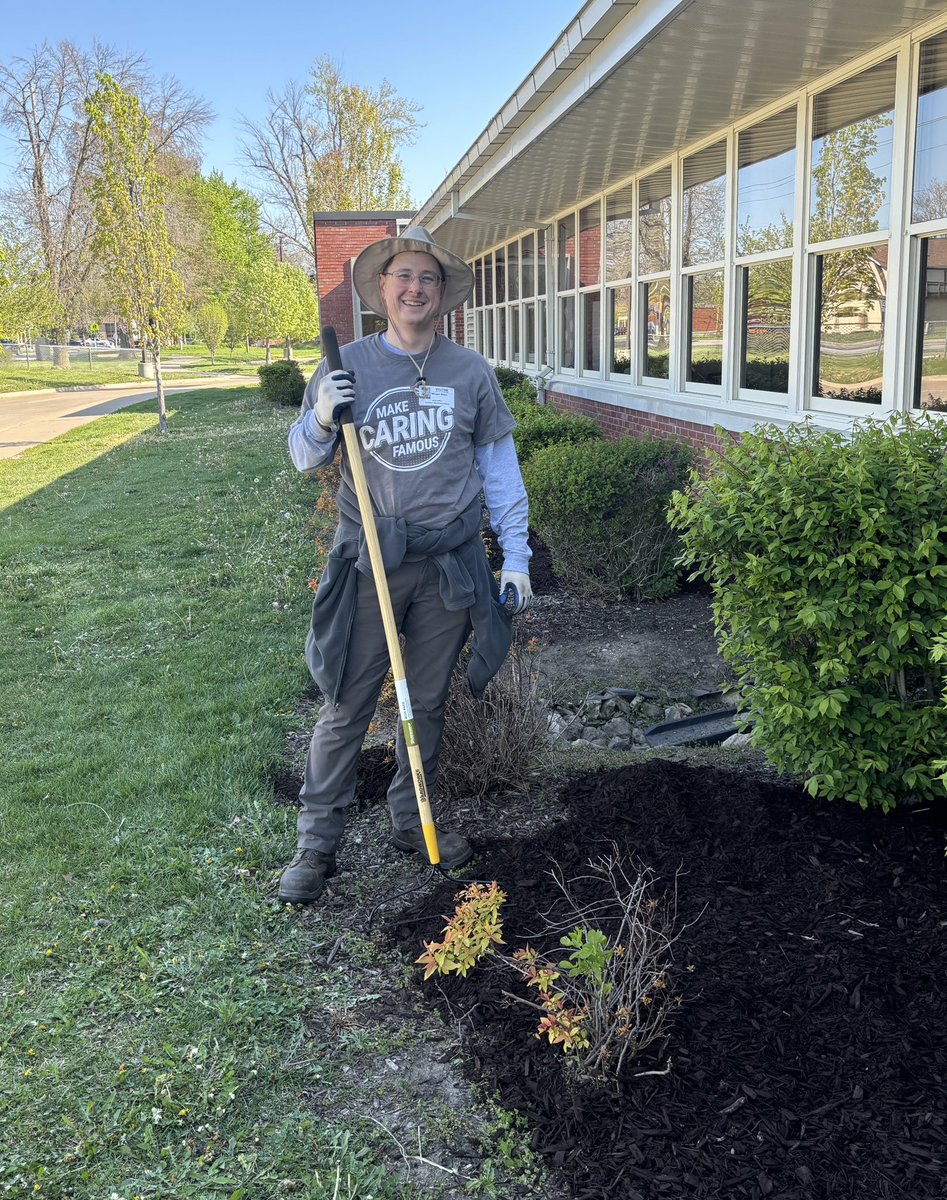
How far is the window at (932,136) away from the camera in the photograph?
4.86 metres

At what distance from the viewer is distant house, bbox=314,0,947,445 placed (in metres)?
5.05

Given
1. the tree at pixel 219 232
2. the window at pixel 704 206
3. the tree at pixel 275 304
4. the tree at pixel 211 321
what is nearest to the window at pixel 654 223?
the window at pixel 704 206

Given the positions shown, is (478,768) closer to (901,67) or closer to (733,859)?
(733,859)

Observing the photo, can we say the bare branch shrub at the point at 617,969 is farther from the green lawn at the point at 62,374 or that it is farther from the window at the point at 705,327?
the green lawn at the point at 62,374

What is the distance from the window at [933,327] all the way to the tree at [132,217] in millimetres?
16842

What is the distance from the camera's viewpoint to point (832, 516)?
3.23 m

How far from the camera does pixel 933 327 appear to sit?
203 inches

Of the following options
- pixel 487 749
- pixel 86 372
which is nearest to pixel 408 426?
pixel 487 749

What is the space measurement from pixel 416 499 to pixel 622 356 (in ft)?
24.6

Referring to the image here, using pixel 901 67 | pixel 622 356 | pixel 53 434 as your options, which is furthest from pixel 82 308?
pixel 901 67

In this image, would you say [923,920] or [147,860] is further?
[147,860]

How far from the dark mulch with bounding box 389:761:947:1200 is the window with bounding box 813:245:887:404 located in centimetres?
301

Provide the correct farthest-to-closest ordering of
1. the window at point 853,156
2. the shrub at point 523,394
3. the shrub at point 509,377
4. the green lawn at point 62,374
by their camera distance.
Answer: the green lawn at point 62,374 → the shrub at point 509,377 → the shrub at point 523,394 → the window at point 853,156

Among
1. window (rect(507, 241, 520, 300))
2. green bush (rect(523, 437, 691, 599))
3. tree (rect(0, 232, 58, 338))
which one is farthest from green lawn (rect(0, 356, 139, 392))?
green bush (rect(523, 437, 691, 599))
